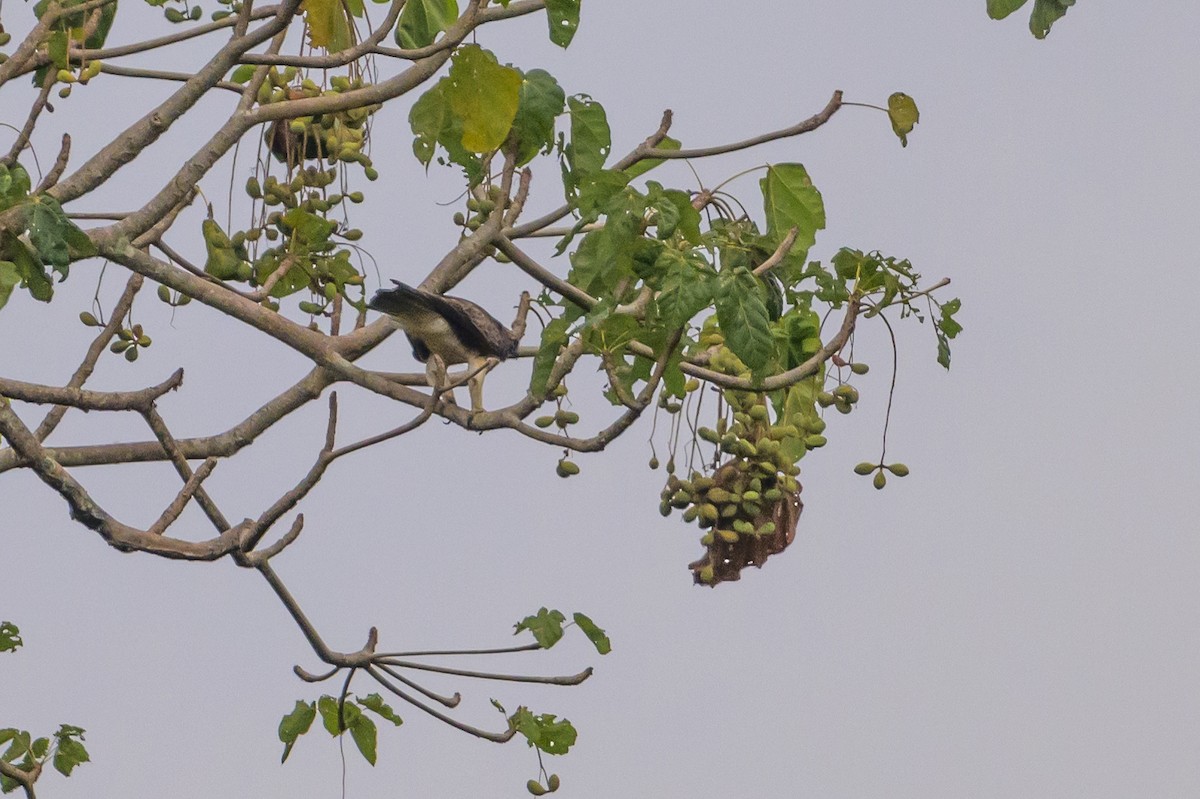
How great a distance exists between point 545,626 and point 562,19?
1556 mm

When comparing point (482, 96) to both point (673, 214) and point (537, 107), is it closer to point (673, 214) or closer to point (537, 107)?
point (537, 107)

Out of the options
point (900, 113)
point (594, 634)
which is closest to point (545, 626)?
point (594, 634)

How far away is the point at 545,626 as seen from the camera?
13.5ft

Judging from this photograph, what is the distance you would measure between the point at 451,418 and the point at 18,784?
5.96 ft

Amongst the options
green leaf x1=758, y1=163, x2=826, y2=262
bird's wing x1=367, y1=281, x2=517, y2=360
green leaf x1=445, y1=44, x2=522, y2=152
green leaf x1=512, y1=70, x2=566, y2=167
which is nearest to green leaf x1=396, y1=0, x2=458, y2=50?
green leaf x1=512, y1=70, x2=566, y2=167

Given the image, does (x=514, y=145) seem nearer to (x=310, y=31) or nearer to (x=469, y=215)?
(x=469, y=215)

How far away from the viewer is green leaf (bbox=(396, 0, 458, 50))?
4.31m

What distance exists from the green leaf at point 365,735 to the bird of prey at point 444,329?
934mm

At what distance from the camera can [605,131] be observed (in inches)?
164

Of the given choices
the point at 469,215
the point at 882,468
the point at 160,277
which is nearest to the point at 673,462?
the point at 882,468

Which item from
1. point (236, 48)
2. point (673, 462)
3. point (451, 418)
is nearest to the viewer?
point (236, 48)

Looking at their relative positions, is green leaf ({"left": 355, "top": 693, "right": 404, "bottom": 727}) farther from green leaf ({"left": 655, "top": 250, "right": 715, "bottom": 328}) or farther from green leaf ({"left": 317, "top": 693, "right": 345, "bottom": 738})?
green leaf ({"left": 655, "top": 250, "right": 715, "bottom": 328})

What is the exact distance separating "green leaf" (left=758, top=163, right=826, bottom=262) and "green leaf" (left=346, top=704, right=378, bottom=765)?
174 centimetres

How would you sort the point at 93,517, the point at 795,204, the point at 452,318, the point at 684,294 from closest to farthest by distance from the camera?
the point at 684,294 < the point at 93,517 < the point at 452,318 < the point at 795,204
